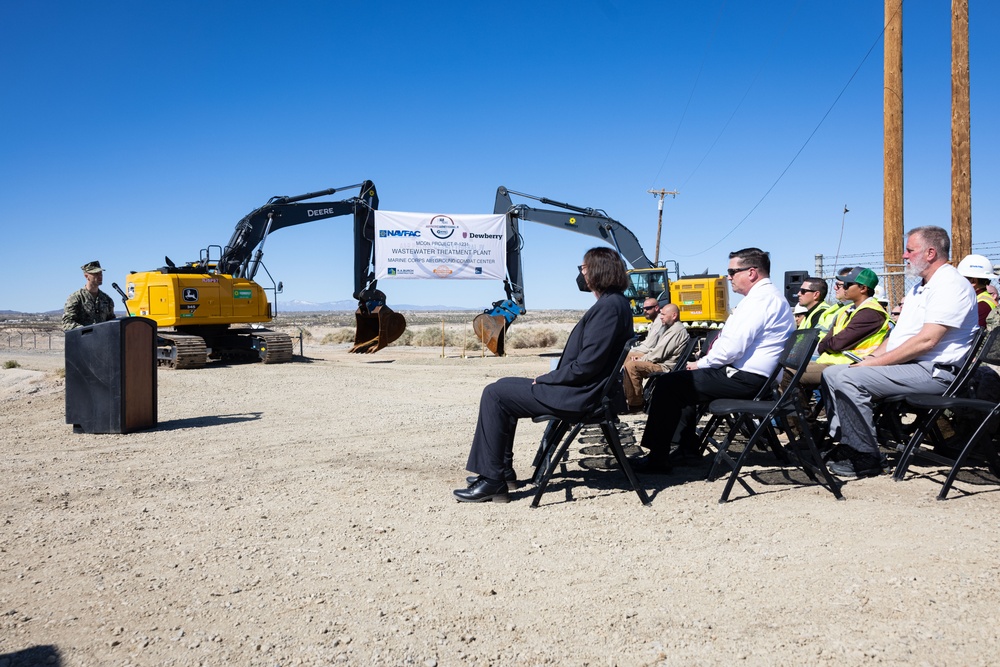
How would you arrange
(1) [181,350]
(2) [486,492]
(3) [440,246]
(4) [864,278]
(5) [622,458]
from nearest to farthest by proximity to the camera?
1. (5) [622,458]
2. (2) [486,492]
3. (4) [864,278]
4. (1) [181,350]
5. (3) [440,246]

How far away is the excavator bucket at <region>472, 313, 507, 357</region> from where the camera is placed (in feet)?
73.7

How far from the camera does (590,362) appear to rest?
4.54m

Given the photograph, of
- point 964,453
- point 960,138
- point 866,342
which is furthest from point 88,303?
point 960,138

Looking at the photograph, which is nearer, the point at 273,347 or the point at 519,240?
the point at 273,347

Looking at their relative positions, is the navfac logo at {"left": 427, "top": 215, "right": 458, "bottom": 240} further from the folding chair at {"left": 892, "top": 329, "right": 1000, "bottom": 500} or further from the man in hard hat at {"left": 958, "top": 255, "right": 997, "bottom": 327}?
the folding chair at {"left": 892, "top": 329, "right": 1000, "bottom": 500}

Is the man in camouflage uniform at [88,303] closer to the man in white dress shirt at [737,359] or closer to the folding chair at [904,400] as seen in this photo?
the man in white dress shirt at [737,359]

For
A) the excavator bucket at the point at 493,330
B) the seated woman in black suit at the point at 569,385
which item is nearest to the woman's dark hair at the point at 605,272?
the seated woman in black suit at the point at 569,385

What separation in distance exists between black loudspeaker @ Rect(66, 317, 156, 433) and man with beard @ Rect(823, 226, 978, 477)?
263 inches

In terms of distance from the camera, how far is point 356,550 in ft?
12.8

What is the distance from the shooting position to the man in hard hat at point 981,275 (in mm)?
6051

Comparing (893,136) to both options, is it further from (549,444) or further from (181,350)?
(181,350)

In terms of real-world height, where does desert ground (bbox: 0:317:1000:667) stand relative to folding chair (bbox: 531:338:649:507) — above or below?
below

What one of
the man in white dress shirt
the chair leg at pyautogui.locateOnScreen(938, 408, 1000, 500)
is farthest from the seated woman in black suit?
the chair leg at pyautogui.locateOnScreen(938, 408, 1000, 500)

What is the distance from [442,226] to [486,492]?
17.1 metres
